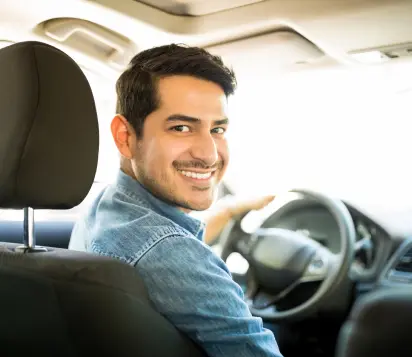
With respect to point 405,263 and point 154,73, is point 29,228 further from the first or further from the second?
point 405,263

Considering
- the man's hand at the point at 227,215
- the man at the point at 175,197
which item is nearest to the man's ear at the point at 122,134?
the man at the point at 175,197

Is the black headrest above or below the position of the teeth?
above

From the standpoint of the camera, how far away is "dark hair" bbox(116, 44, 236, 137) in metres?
1.66

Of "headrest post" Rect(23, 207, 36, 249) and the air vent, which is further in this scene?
the air vent

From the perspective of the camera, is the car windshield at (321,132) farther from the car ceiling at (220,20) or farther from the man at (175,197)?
the man at (175,197)

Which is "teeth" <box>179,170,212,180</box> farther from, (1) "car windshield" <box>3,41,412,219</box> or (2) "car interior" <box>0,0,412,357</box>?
(1) "car windshield" <box>3,41,412,219</box>

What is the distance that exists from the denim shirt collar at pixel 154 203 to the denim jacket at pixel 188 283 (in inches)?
3.3

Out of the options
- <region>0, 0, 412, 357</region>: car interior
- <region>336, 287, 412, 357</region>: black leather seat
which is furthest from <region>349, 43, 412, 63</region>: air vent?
<region>336, 287, 412, 357</region>: black leather seat

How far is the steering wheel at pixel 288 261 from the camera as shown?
2305mm

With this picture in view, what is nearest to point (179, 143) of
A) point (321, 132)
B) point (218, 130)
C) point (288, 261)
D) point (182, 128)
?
point (182, 128)

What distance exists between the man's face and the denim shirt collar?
0.17 feet

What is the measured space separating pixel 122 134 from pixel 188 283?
0.51 m

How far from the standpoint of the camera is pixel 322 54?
2.40 metres

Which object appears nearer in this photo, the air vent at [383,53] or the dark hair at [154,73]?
the dark hair at [154,73]
